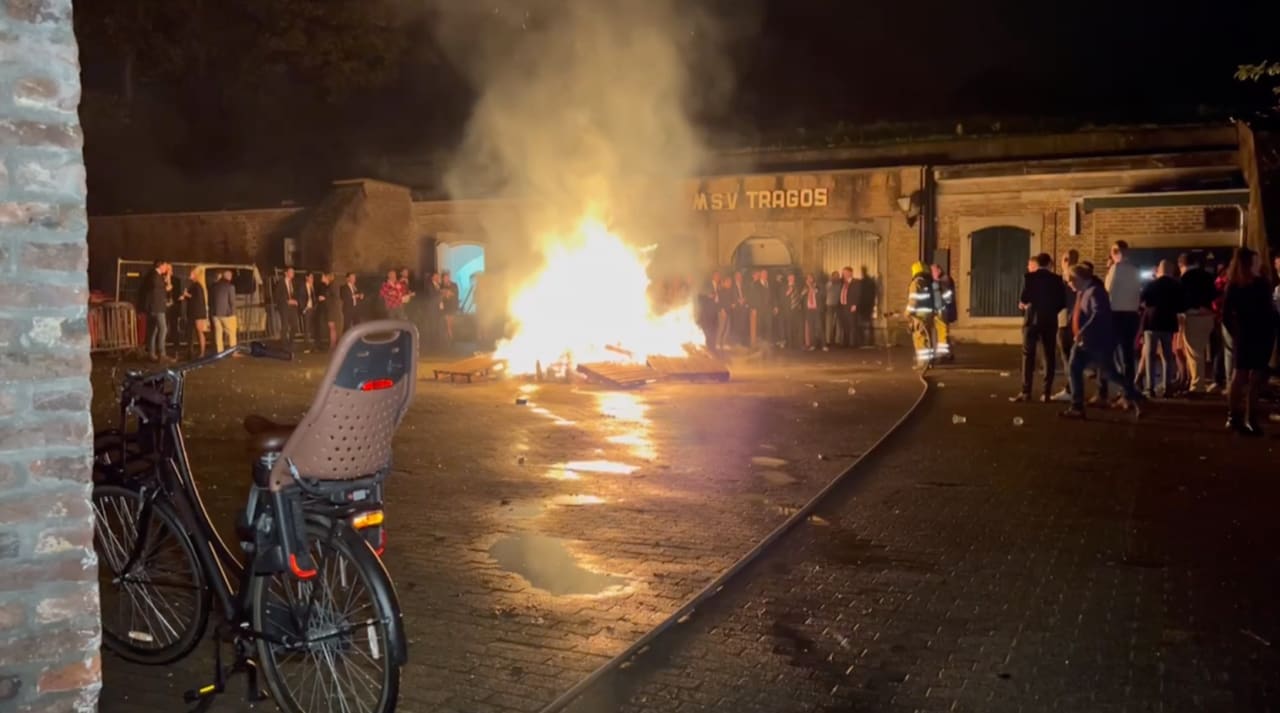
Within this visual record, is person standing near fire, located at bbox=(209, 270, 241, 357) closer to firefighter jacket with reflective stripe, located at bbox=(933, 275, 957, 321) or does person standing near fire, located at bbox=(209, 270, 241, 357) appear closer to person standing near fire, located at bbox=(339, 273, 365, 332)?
person standing near fire, located at bbox=(339, 273, 365, 332)

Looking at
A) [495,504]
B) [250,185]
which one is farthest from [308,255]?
[495,504]

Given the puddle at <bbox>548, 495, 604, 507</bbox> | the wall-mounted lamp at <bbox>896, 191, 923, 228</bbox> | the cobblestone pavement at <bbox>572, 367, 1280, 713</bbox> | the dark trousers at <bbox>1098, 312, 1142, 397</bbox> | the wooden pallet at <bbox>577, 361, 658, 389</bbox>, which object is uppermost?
the wall-mounted lamp at <bbox>896, 191, 923, 228</bbox>

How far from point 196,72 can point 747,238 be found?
68.9 feet

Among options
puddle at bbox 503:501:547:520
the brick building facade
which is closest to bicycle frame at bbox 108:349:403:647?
puddle at bbox 503:501:547:520

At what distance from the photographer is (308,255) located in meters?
25.7

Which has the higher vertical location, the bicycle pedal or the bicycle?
the bicycle

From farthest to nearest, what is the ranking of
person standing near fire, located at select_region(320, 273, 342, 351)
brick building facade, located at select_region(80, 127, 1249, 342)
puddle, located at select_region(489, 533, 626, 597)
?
person standing near fire, located at select_region(320, 273, 342, 351) < brick building facade, located at select_region(80, 127, 1249, 342) < puddle, located at select_region(489, 533, 626, 597)

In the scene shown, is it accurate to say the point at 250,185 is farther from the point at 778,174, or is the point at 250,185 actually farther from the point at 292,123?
the point at 778,174

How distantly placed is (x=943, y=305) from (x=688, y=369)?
4717 millimetres

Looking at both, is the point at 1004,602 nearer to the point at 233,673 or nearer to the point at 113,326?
the point at 233,673

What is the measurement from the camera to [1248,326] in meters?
9.40

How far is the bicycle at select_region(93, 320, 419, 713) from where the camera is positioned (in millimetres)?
3525

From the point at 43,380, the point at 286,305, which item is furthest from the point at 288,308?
the point at 43,380

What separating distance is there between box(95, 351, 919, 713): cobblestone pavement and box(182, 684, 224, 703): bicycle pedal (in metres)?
0.24
